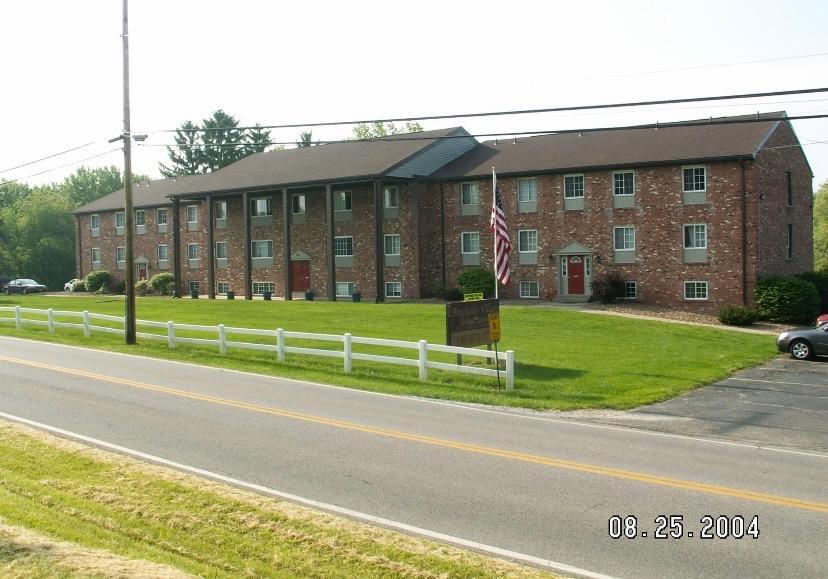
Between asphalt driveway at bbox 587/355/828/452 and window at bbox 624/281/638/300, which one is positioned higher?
window at bbox 624/281/638/300

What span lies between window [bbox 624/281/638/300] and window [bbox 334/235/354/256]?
16738 mm

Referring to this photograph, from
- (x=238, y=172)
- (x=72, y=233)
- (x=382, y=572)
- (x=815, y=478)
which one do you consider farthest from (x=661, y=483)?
(x=72, y=233)

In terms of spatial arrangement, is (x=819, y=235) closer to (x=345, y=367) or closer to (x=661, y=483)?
(x=345, y=367)

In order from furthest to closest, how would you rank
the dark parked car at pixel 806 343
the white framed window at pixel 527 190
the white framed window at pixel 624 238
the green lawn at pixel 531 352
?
the white framed window at pixel 527 190, the white framed window at pixel 624 238, the dark parked car at pixel 806 343, the green lawn at pixel 531 352

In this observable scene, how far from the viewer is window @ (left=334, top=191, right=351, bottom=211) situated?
165 ft

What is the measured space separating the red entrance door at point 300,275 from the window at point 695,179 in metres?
23.5

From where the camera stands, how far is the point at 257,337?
28.5 meters

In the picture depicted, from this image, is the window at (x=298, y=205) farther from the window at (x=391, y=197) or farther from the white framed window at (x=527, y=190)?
the white framed window at (x=527, y=190)

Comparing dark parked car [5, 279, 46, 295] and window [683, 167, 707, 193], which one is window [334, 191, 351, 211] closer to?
window [683, 167, 707, 193]

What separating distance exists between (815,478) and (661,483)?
7.03 ft

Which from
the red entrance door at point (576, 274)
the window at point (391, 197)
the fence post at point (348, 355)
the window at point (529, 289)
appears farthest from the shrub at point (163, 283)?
the fence post at point (348, 355)

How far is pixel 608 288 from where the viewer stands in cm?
4022

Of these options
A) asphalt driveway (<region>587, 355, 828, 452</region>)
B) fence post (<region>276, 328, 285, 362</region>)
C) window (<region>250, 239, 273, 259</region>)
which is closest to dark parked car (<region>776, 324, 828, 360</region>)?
asphalt driveway (<region>587, 355, 828, 452</region>)

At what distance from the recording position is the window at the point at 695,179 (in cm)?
3891
